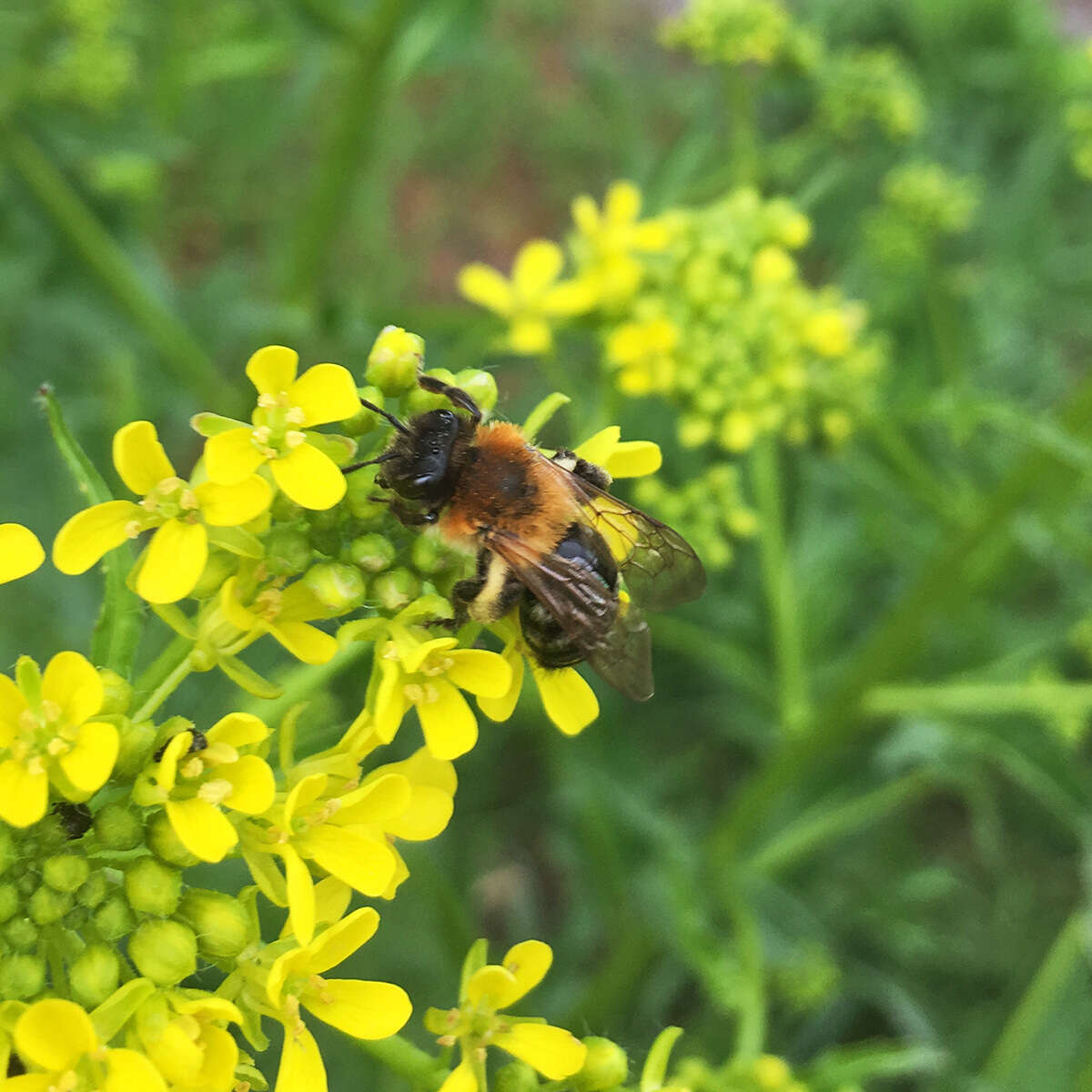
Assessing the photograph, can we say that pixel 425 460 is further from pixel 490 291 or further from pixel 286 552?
pixel 490 291

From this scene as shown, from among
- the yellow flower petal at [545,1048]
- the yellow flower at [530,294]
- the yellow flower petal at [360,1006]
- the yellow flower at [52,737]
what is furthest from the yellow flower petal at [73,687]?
the yellow flower at [530,294]

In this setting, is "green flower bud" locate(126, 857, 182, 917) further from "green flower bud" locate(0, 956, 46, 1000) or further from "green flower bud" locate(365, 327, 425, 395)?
"green flower bud" locate(365, 327, 425, 395)

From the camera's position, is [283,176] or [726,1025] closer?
[726,1025]

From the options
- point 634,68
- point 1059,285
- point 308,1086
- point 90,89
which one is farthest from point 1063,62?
point 308,1086

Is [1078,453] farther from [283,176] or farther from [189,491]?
[283,176]

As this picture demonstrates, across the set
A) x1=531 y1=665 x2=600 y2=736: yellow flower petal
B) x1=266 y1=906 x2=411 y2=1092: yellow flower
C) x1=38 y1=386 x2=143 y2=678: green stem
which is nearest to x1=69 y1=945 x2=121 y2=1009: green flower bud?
x1=266 y1=906 x2=411 y2=1092: yellow flower

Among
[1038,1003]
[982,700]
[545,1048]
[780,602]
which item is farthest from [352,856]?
[1038,1003]
